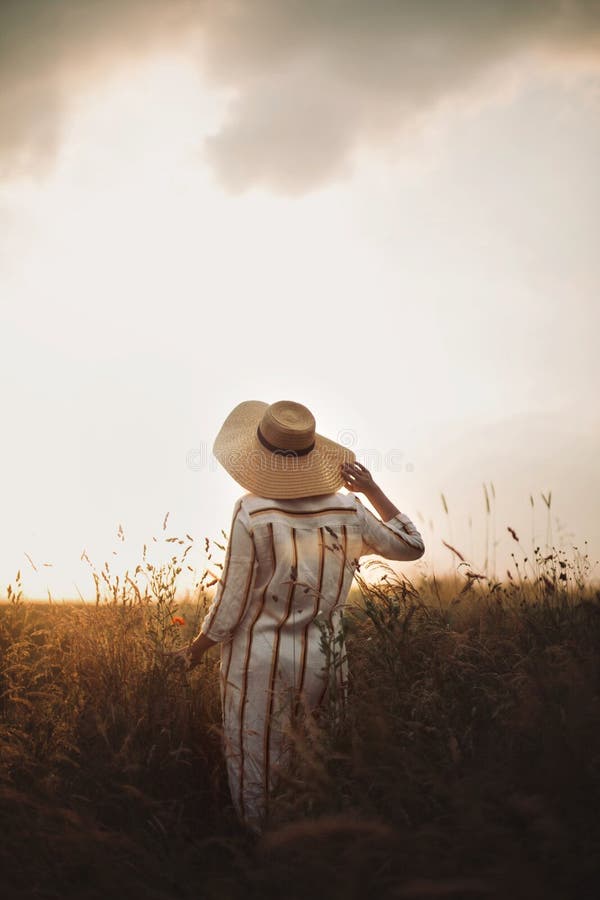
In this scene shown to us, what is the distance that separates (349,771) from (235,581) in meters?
0.89

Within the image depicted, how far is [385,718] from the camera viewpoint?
226 centimetres

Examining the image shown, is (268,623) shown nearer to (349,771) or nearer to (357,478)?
(349,771)

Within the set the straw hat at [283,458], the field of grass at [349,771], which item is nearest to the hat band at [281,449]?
the straw hat at [283,458]

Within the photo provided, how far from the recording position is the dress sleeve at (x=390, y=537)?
3004mm

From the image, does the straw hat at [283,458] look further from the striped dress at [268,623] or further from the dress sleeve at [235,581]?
the dress sleeve at [235,581]

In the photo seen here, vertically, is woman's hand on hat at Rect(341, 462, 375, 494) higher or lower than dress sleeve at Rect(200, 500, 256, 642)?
higher

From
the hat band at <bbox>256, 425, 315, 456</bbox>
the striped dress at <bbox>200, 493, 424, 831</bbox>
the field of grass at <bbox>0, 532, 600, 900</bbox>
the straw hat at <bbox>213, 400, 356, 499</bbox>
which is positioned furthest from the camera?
the hat band at <bbox>256, 425, 315, 456</bbox>

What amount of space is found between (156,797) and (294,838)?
1.03 metres

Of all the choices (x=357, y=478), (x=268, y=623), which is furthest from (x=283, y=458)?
(x=268, y=623)

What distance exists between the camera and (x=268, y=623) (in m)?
2.78

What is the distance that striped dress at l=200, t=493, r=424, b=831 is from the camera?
2717 millimetres

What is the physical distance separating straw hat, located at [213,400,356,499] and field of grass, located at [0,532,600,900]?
638mm

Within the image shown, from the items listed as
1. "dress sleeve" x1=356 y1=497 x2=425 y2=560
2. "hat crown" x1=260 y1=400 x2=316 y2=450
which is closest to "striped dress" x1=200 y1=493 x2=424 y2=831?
"dress sleeve" x1=356 y1=497 x2=425 y2=560

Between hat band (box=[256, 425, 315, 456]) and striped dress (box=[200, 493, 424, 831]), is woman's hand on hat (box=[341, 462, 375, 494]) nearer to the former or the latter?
hat band (box=[256, 425, 315, 456])
